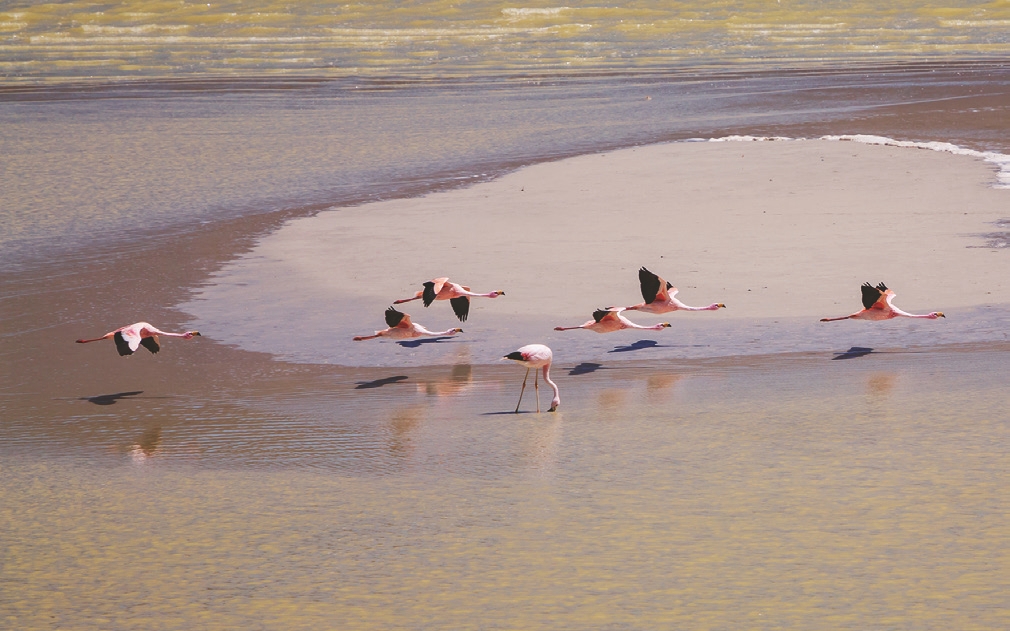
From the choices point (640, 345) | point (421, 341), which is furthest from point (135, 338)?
point (640, 345)

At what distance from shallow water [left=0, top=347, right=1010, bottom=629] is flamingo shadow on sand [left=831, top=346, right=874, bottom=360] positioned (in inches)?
12.0

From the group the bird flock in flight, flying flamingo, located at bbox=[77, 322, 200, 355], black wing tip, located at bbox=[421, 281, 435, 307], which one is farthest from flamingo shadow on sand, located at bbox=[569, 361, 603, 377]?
flying flamingo, located at bbox=[77, 322, 200, 355]

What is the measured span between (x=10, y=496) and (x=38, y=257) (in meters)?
7.11

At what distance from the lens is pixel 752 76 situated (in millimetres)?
35250

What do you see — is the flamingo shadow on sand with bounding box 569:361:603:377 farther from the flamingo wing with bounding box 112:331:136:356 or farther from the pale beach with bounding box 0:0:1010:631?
the flamingo wing with bounding box 112:331:136:356

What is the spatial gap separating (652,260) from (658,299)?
7.07ft

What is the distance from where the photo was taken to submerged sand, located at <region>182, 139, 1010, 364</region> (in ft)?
31.2

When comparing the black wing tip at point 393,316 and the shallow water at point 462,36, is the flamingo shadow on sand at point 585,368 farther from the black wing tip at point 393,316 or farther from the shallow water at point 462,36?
the shallow water at point 462,36

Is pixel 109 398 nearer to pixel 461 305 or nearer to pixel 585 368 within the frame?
pixel 461 305

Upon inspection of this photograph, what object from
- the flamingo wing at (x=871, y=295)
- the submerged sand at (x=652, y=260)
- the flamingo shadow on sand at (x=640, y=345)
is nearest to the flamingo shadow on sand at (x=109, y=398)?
the submerged sand at (x=652, y=260)

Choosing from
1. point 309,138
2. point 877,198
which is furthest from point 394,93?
point 877,198

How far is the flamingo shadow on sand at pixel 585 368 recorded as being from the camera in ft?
28.4

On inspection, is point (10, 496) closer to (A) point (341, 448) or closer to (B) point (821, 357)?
(A) point (341, 448)

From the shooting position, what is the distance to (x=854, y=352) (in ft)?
29.2
